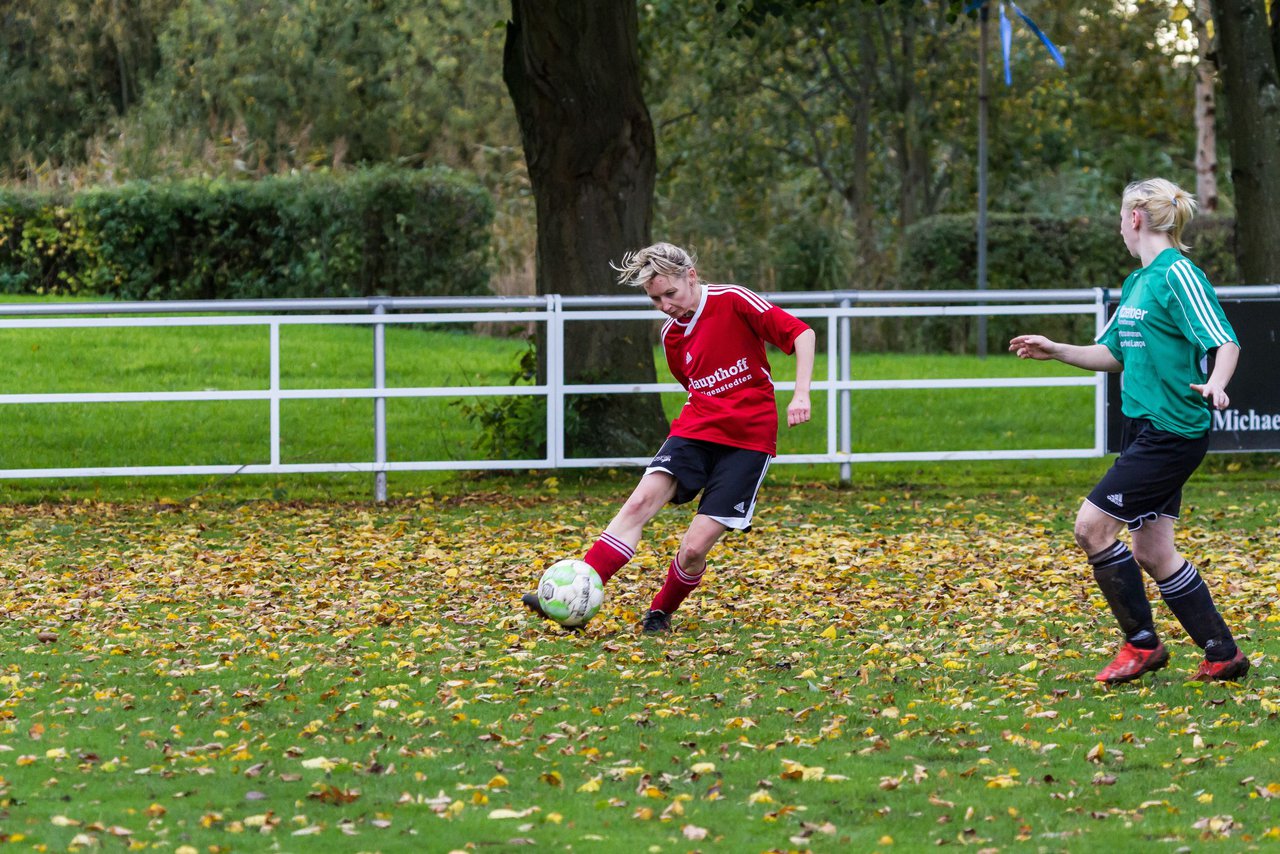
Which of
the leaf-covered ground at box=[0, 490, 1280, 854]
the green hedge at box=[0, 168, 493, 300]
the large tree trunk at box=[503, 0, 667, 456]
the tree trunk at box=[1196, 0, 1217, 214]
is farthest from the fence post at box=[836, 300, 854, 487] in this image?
the tree trunk at box=[1196, 0, 1217, 214]

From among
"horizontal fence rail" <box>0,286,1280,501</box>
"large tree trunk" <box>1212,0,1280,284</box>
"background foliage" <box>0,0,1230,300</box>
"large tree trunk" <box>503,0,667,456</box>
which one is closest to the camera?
"horizontal fence rail" <box>0,286,1280,501</box>

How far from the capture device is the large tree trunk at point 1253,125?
1564 cm

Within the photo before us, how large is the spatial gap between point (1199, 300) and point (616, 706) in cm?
253

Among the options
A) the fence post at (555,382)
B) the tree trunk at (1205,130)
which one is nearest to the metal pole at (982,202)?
the tree trunk at (1205,130)

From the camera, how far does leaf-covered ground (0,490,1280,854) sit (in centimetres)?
497

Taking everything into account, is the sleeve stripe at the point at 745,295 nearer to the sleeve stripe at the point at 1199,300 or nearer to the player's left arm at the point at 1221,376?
the sleeve stripe at the point at 1199,300

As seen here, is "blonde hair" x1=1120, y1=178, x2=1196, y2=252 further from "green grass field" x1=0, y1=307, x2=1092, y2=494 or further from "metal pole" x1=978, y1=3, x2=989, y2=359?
"metal pole" x1=978, y1=3, x2=989, y2=359

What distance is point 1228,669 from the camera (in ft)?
22.4

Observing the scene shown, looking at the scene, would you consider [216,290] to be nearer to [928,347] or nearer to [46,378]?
Answer: [46,378]

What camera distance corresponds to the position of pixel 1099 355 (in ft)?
22.7

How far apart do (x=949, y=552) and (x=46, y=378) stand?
1205 cm

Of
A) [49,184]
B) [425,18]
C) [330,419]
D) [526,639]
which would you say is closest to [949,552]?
[526,639]

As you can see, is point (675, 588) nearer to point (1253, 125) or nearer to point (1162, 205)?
point (1162, 205)

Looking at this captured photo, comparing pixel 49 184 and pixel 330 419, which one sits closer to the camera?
pixel 330 419
